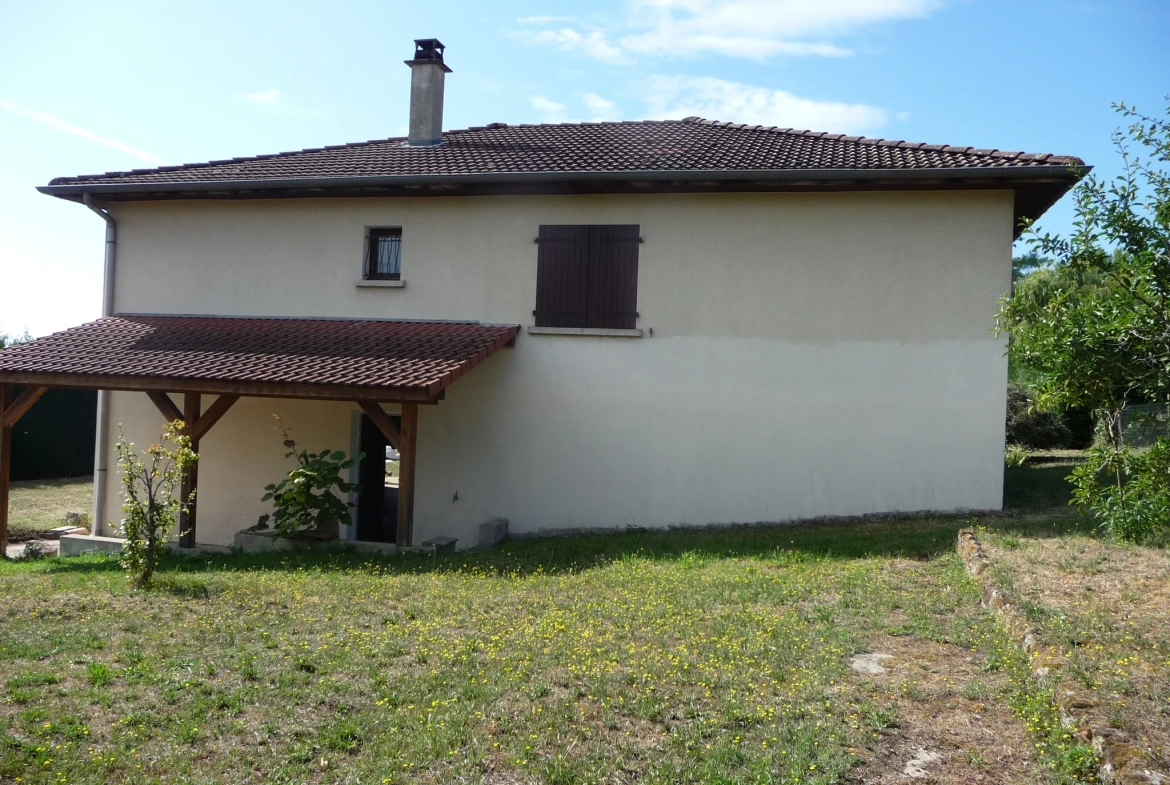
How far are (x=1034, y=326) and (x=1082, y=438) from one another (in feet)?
56.4

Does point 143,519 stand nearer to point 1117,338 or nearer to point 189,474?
point 189,474

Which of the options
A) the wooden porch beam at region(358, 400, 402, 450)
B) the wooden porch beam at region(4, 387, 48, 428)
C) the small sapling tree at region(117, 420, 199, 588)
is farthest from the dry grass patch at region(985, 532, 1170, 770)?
the wooden porch beam at region(4, 387, 48, 428)

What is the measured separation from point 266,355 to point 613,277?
4586 millimetres

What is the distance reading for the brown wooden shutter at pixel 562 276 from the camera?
38.5 ft

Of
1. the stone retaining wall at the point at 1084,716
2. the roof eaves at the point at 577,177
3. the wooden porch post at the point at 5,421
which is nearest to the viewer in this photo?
the stone retaining wall at the point at 1084,716

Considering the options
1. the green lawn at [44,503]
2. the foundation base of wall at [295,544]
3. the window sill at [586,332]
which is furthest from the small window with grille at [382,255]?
the green lawn at [44,503]

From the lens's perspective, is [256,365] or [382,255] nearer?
[256,365]

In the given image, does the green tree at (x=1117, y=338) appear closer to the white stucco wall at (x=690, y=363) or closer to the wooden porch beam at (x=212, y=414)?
the white stucco wall at (x=690, y=363)

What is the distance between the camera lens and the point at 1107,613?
18.3 ft

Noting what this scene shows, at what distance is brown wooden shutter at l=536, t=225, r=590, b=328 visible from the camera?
38.5 ft

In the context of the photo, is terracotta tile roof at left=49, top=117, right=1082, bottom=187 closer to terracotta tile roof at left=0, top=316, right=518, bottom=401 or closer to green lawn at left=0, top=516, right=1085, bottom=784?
terracotta tile roof at left=0, top=316, right=518, bottom=401

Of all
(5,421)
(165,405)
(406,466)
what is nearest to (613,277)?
(406,466)

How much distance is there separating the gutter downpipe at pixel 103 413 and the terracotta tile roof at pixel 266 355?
2.72 feet

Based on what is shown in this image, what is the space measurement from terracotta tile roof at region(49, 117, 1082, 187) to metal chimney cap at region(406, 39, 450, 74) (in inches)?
48.1
